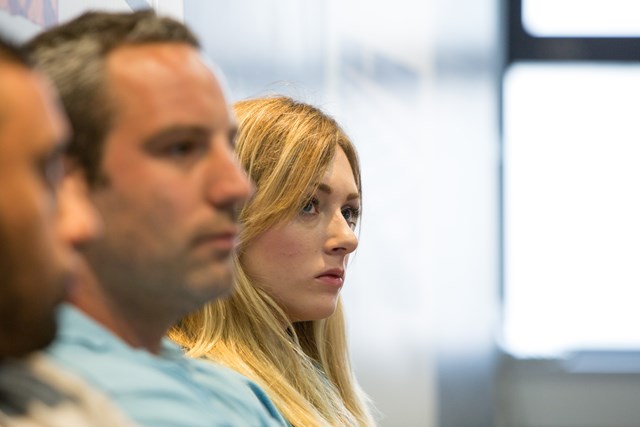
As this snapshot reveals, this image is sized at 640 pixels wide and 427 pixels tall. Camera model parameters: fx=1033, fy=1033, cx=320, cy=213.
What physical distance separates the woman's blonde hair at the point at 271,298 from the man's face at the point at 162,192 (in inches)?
25.7

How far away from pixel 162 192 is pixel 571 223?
9.79ft

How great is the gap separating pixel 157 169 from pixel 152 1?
996 millimetres

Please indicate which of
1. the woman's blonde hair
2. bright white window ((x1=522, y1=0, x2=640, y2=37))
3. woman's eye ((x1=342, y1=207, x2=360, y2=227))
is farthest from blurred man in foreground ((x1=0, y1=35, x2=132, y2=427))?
bright white window ((x1=522, y1=0, x2=640, y2=37))

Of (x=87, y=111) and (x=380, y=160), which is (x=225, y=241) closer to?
(x=87, y=111)

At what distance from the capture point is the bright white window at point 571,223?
3680 millimetres

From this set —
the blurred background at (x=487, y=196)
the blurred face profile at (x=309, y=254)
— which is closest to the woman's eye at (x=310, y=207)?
the blurred face profile at (x=309, y=254)

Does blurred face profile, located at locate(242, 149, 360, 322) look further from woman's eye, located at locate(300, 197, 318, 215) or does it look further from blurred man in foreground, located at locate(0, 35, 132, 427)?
blurred man in foreground, located at locate(0, 35, 132, 427)

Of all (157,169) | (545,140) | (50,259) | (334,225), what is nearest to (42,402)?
(50,259)

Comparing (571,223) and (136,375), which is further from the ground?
(136,375)

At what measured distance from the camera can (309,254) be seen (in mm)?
1739

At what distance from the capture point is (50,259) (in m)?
0.63

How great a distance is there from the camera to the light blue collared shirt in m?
0.84

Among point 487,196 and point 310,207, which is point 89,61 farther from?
point 487,196

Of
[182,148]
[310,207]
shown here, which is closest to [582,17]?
[310,207]
